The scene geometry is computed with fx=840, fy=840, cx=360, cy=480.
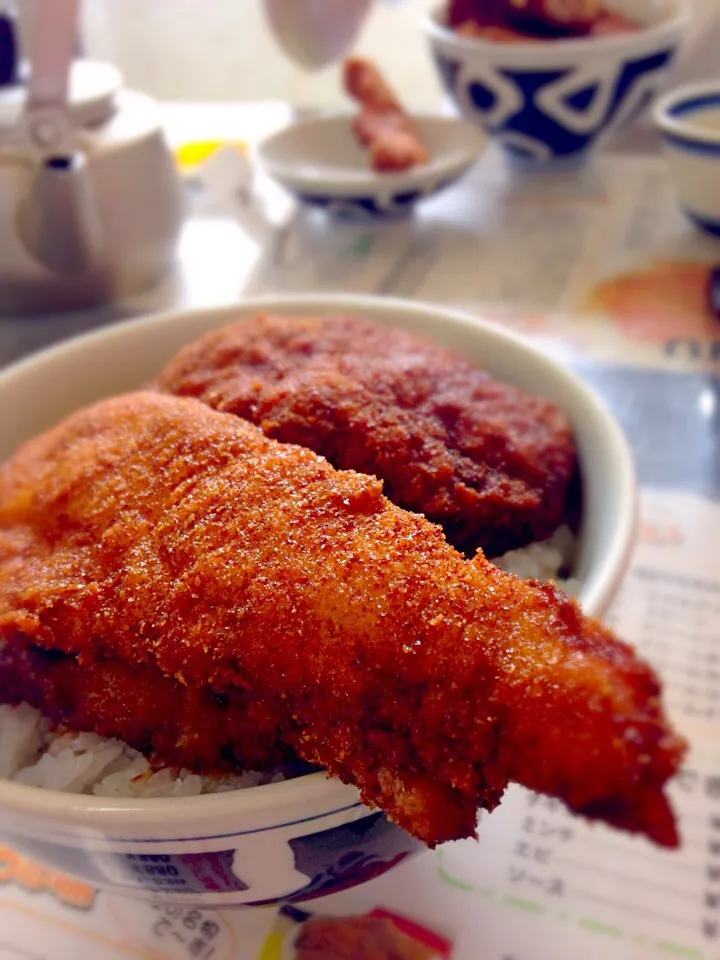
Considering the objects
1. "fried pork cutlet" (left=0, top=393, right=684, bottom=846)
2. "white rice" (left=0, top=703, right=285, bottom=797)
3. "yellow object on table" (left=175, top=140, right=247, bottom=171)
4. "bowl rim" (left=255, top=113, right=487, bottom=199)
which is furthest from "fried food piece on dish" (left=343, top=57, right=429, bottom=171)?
"white rice" (left=0, top=703, right=285, bottom=797)

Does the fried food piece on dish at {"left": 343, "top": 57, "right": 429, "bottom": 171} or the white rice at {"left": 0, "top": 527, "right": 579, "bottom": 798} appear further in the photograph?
the fried food piece on dish at {"left": 343, "top": 57, "right": 429, "bottom": 171}

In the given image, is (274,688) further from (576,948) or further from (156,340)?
(156,340)

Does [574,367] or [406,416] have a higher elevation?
[406,416]

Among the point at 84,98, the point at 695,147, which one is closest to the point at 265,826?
the point at 84,98

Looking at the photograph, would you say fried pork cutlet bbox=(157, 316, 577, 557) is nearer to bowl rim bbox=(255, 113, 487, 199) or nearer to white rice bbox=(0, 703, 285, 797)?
white rice bbox=(0, 703, 285, 797)

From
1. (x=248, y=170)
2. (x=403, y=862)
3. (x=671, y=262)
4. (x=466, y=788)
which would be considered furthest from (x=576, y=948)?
(x=248, y=170)

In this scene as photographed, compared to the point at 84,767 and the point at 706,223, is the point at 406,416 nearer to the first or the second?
the point at 84,767

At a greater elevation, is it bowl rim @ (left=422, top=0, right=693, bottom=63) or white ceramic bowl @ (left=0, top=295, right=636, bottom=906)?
bowl rim @ (left=422, top=0, right=693, bottom=63)
